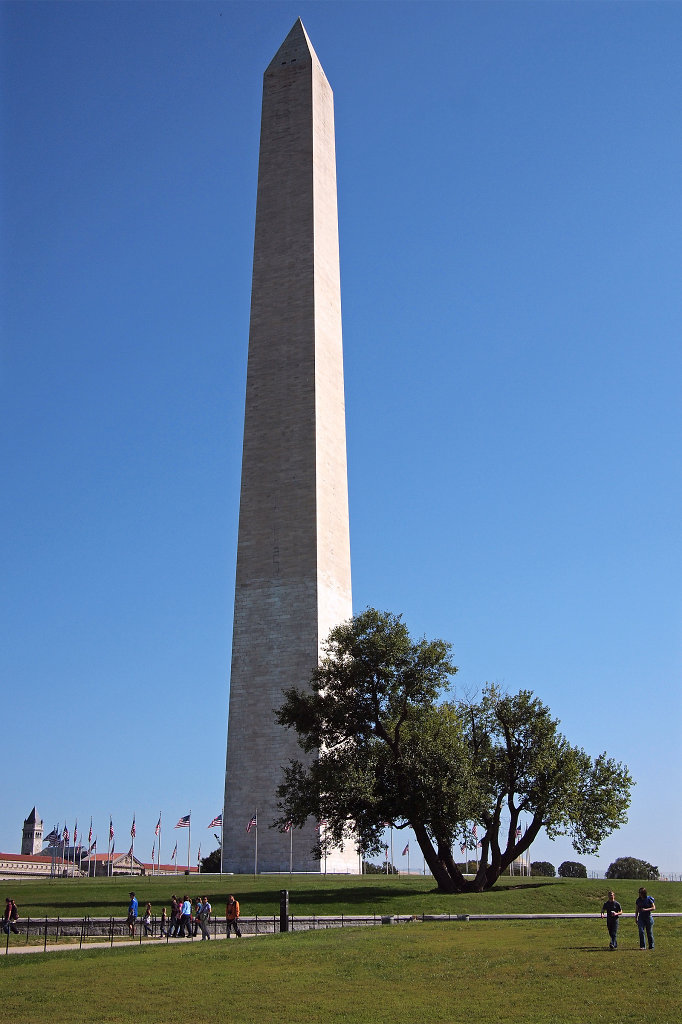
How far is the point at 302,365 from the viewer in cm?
5238

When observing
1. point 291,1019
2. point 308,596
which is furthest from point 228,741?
point 291,1019

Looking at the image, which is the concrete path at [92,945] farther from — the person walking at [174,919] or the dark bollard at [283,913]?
the person walking at [174,919]

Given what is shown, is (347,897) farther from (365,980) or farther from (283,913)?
(365,980)

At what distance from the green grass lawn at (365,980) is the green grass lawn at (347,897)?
6736 mm

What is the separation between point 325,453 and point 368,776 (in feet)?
69.3

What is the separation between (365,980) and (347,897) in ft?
49.9

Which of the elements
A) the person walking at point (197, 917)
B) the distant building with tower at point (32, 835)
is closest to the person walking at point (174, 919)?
the person walking at point (197, 917)

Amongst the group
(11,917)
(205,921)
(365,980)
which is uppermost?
(11,917)

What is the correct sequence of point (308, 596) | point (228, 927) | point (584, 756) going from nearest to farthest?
point (228, 927) → point (584, 756) → point (308, 596)

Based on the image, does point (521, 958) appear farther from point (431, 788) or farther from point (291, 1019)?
point (431, 788)

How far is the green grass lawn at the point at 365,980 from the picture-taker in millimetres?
15641

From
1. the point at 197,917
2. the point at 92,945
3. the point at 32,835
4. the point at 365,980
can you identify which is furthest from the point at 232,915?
the point at 32,835

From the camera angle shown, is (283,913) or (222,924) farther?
(222,924)

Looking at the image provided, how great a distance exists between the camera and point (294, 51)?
2317 inches
